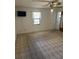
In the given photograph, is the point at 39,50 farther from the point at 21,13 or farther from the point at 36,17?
the point at 36,17

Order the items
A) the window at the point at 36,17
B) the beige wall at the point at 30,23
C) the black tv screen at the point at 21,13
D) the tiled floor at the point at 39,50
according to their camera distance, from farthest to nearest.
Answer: the window at the point at 36,17, the beige wall at the point at 30,23, the black tv screen at the point at 21,13, the tiled floor at the point at 39,50

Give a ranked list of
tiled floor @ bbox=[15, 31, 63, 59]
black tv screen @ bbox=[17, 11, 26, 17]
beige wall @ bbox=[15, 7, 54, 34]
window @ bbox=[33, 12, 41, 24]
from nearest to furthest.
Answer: tiled floor @ bbox=[15, 31, 63, 59] → black tv screen @ bbox=[17, 11, 26, 17] → beige wall @ bbox=[15, 7, 54, 34] → window @ bbox=[33, 12, 41, 24]

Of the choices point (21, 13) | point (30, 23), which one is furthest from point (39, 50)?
point (30, 23)

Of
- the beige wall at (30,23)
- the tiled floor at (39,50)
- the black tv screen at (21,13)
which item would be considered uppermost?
the black tv screen at (21,13)

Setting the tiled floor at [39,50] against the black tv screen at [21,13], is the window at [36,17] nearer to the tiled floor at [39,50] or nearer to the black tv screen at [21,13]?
the black tv screen at [21,13]

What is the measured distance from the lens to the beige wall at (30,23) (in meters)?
8.81

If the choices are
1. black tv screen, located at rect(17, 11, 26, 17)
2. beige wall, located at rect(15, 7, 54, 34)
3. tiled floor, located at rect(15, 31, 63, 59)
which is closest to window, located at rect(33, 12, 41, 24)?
beige wall, located at rect(15, 7, 54, 34)

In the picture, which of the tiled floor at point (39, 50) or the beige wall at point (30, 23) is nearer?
the tiled floor at point (39, 50)

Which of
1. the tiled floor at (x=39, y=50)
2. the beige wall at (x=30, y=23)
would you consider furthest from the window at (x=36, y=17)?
the tiled floor at (x=39, y=50)

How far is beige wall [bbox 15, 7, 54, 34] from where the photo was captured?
8.81 meters

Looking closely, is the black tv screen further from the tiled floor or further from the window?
the tiled floor

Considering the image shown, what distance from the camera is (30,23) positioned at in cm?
931
